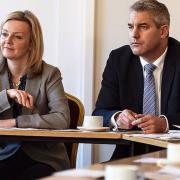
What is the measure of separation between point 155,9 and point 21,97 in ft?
3.25

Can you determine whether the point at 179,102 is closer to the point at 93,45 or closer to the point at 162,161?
the point at 93,45

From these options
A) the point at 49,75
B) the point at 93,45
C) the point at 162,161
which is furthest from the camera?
the point at 93,45

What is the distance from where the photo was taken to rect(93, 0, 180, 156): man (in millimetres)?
2639

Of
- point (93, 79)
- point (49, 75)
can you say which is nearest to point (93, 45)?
point (93, 79)

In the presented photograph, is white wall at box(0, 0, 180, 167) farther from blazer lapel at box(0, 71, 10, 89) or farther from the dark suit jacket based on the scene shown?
blazer lapel at box(0, 71, 10, 89)

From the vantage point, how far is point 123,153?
8.41ft

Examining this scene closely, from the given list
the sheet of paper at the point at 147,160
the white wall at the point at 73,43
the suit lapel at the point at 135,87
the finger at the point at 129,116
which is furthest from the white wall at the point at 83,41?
the sheet of paper at the point at 147,160

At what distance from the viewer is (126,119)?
2326 mm

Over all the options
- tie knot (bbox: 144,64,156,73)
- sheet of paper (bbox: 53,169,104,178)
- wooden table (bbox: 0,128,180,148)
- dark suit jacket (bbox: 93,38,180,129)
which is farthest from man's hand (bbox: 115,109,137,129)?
sheet of paper (bbox: 53,169,104,178)

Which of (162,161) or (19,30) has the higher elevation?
(19,30)

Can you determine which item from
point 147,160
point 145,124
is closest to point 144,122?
point 145,124

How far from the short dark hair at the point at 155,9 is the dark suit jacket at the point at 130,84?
151 millimetres

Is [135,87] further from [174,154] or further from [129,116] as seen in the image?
[174,154]

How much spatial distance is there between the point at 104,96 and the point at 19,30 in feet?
2.04
